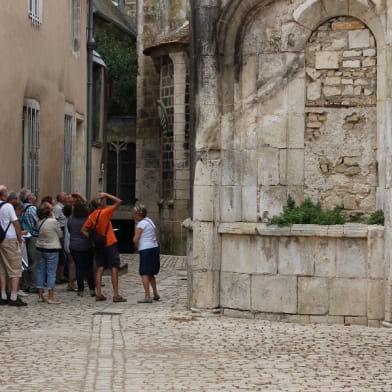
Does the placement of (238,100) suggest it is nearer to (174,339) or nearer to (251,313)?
(251,313)

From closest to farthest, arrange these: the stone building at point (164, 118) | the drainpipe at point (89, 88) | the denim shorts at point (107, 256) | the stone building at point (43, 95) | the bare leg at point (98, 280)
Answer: the bare leg at point (98, 280) < the denim shorts at point (107, 256) < the stone building at point (43, 95) < the drainpipe at point (89, 88) < the stone building at point (164, 118)

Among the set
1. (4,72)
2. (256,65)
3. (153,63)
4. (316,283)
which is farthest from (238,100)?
(153,63)

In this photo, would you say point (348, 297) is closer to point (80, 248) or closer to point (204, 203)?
point (204, 203)

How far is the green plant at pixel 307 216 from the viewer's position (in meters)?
12.7

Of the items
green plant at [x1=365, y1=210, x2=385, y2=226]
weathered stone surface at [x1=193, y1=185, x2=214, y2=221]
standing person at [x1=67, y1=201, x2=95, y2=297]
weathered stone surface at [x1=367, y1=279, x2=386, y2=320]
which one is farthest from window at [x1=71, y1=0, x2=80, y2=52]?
weathered stone surface at [x1=367, y1=279, x2=386, y2=320]

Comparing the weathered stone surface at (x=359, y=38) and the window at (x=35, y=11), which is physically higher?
the window at (x=35, y=11)

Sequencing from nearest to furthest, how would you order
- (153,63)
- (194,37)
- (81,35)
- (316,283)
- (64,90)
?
(316,283) < (194,37) < (64,90) < (81,35) < (153,63)

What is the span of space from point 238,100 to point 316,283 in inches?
97.3

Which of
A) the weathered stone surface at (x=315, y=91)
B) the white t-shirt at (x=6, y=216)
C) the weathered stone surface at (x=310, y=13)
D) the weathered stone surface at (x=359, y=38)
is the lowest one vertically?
the white t-shirt at (x=6, y=216)

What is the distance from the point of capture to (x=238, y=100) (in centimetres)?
1327

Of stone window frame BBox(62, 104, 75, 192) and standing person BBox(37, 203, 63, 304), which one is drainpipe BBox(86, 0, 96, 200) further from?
standing person BBox(37, 203, 63, 304)

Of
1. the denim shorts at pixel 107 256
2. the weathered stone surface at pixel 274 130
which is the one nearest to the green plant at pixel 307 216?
the weathered stone surface at pixel 274 130

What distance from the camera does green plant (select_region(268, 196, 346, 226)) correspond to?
12.7 metres

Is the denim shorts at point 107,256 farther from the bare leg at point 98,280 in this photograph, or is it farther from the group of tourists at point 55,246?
the bare leg at point 98,280
